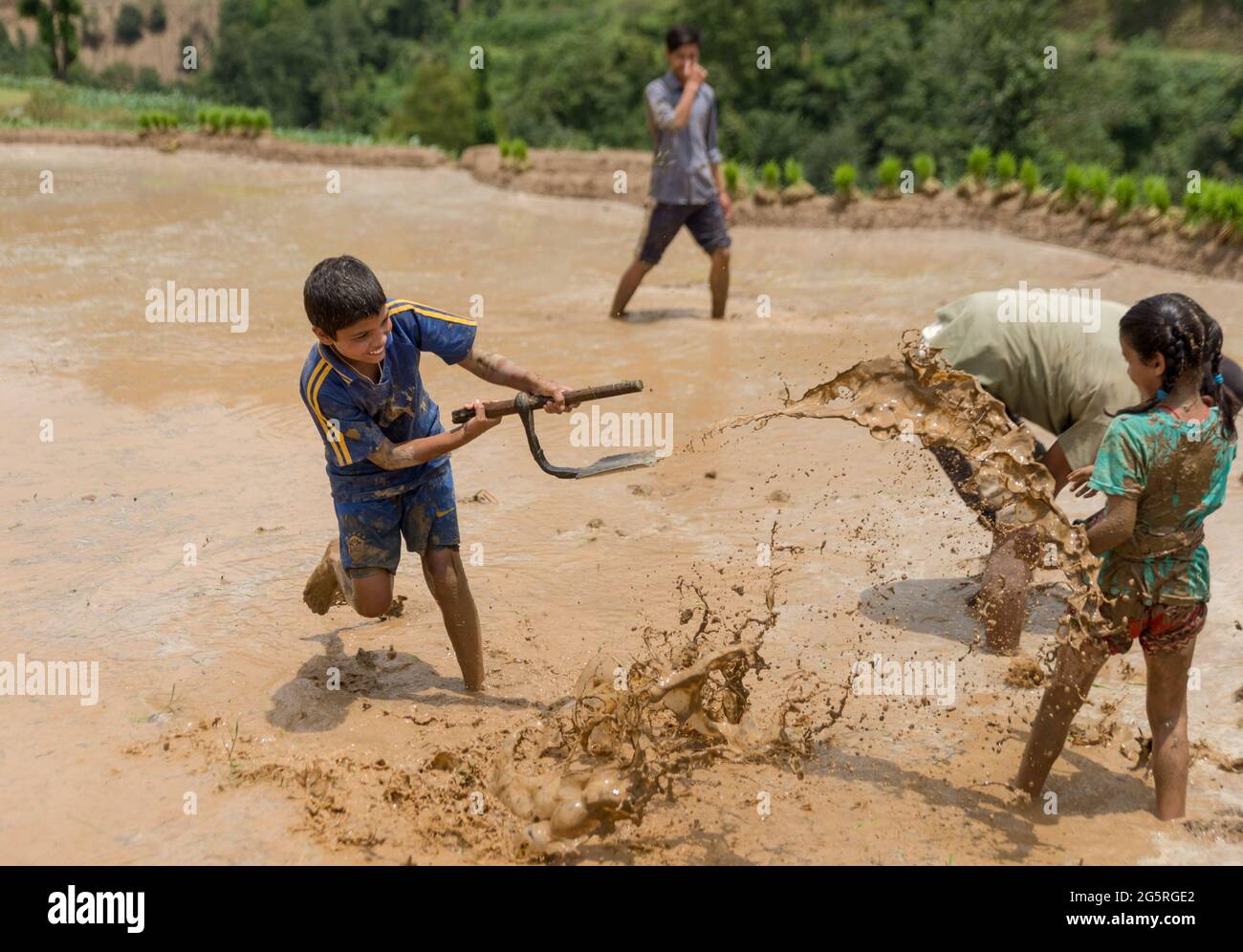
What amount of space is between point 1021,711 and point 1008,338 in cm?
130

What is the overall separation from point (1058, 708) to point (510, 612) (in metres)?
2.14

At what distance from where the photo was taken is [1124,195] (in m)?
10.2

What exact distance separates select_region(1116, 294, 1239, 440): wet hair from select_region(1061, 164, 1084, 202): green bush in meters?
7.99

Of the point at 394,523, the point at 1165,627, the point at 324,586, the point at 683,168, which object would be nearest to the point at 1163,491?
the point at 1165,627

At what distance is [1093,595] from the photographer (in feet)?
11.1

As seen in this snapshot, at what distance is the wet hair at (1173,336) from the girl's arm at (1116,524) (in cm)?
26

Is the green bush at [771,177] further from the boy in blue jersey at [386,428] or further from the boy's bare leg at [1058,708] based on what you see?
the boy's bare leg at [1058,708]

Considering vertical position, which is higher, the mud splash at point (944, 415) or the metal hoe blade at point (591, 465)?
the mud splash at point (944, 415)

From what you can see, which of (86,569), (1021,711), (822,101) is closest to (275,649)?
→ (86,569)

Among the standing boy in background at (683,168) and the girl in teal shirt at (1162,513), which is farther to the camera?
the standing boy in background at (683,168)

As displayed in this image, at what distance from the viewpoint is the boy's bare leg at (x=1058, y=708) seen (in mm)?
3447

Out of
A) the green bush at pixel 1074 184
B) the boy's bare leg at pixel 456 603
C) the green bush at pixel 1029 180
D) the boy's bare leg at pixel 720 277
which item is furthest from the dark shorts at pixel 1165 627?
the green bush at pixel 1029 180
